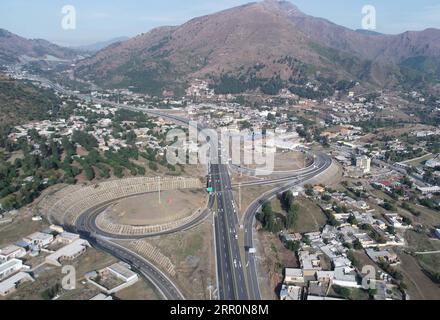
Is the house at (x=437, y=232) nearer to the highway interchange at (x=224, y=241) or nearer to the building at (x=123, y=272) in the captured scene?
the highway interchange at (x=224, y=241)

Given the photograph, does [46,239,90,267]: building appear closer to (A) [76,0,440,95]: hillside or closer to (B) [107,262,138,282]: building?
(B) [107,262,138,282]: building

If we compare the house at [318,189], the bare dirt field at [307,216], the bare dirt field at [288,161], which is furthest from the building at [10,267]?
the bare dirt field at [288,161]

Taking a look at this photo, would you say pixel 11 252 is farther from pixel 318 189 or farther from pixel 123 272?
pixel 318 189

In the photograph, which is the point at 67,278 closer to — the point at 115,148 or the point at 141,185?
the point at 141,185

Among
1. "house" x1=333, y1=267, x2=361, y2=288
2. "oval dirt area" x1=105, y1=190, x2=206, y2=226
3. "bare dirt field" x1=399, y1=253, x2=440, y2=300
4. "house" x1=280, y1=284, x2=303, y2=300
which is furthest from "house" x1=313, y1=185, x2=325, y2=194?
"house" x1=280, y1=284, x2=303, y2=300

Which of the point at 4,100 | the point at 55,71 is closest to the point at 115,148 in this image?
the point at 4,100
